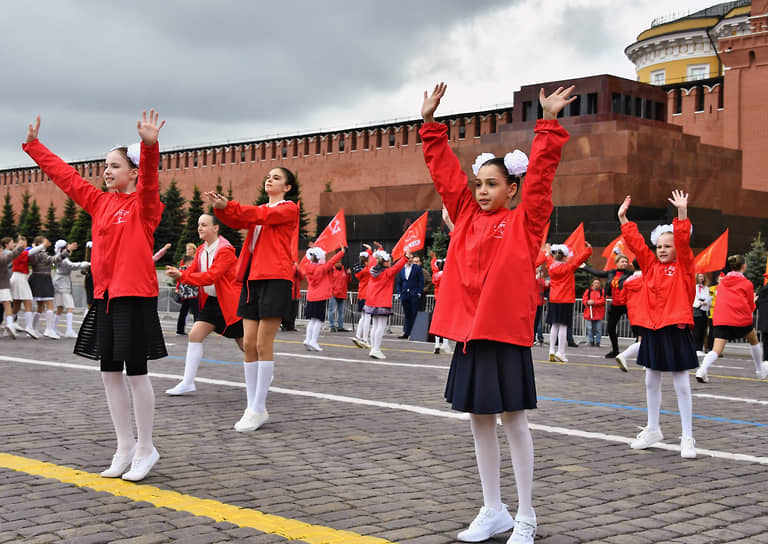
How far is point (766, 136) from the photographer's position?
131 ft

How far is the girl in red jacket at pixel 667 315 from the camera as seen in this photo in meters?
6.15

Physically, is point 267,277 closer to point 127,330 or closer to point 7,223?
point 127,330

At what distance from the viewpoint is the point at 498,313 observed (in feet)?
12.5

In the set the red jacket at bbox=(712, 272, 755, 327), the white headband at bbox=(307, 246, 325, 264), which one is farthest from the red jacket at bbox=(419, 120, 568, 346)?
the white headband at bbox=(307, 246, 325, 264)

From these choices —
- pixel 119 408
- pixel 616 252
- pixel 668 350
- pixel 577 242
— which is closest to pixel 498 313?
pixel 119 408

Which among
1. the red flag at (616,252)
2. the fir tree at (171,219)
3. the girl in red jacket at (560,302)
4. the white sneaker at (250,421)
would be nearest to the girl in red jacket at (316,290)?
the girl in red jacket at (560,302)

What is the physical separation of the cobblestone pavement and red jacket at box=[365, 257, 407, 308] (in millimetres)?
4962

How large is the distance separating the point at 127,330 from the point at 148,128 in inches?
40.5

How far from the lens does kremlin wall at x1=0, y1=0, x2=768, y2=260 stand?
29094mm

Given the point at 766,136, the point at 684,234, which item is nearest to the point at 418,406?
the point at 684,234

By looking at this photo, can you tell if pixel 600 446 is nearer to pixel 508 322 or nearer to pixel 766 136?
pixel 508 322

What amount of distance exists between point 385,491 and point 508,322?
1269 mm

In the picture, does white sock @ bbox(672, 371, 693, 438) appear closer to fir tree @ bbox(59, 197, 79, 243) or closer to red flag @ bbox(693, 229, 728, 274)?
red flag @ bbox(693, 229, 728, 274)

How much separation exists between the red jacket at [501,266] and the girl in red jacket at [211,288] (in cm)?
369
